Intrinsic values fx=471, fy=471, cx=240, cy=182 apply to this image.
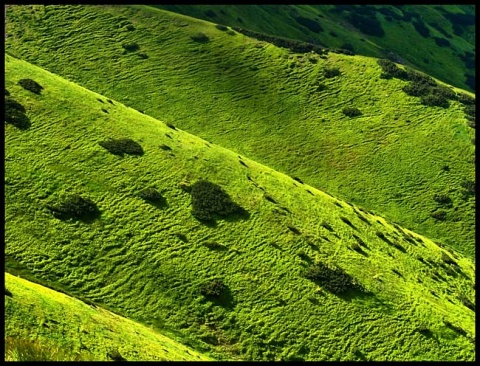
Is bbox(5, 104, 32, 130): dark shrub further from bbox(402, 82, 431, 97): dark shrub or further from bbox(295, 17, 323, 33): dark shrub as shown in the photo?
bbox(295, 17, 323, 33): dark shrub

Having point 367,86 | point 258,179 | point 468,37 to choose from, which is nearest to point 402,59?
point 468,37

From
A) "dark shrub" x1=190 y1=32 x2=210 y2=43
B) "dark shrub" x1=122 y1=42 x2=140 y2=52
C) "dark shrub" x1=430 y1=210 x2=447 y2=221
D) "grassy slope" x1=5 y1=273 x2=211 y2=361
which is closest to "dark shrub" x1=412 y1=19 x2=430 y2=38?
"dark shrub" x1=190 y1=32 x2=210 y2=43

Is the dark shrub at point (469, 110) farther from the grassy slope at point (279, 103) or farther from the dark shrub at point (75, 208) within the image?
the dark shrub at point (75, 208)

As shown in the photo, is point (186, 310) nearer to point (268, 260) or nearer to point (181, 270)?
point (181, 270)

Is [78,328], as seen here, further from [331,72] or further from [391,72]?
[391,72]

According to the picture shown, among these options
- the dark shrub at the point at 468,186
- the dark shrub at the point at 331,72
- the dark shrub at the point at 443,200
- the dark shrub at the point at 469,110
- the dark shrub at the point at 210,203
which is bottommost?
the dark shrub at the point at 443,200

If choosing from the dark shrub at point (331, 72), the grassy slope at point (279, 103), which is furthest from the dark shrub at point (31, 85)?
the dark shrub at point (331, 72)
